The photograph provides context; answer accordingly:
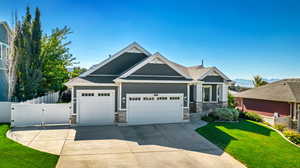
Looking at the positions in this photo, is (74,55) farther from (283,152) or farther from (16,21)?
(283,152)

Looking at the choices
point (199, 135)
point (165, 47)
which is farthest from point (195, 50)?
point (199, 135)

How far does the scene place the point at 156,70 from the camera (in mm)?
12469

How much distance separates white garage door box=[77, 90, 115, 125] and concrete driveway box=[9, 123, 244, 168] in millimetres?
A: 776

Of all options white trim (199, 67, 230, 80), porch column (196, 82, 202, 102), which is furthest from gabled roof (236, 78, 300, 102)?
porch column (196, 82, 202, 102)

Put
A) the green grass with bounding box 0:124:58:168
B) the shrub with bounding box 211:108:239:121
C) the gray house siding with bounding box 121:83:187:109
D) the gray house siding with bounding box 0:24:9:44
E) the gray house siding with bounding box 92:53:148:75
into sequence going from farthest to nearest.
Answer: the gray house siding with bounding box 0:24:9:44 < the shrub with bounding box 211:108:239:121 < the gray house siding with bounding box 92:53:148:75 < the gray house siding with bounding box 121:83:187:109 < the green grass with bounding box 0:124:58:168

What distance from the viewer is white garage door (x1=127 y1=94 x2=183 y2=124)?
11.9 metres

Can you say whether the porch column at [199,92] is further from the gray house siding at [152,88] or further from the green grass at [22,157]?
the green grass at [22,157]

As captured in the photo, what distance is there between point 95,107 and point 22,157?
18.0 ft

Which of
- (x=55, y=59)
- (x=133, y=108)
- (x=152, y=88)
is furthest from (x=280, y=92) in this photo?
(x=55, y=59)

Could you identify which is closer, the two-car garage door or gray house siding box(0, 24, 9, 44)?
the two-car garage door

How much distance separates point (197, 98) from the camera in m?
16.4

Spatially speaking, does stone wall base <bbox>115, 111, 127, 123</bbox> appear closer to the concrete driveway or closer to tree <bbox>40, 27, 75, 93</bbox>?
the concrete driveway

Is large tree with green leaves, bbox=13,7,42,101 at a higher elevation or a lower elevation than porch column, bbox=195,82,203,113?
higher

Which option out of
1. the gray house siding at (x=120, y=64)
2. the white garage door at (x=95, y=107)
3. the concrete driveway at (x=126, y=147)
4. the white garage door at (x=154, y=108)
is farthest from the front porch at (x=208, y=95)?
the white garage door at (x=95, y=107)
